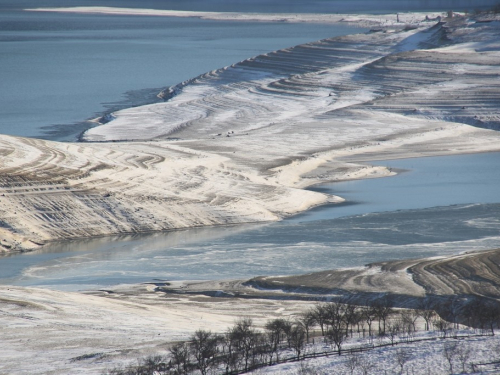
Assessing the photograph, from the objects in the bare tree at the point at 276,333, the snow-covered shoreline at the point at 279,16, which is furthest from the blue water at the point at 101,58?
the bare tree at the point at 276,333

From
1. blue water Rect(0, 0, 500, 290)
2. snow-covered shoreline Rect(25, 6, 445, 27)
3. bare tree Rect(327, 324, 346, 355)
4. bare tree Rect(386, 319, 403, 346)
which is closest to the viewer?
bare tree Rect(327, 324, 346, 355)

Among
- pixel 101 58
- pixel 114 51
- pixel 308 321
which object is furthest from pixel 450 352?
pixel 114 51

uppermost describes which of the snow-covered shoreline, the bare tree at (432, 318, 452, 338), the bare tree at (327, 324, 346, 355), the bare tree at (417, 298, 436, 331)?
the bare tree at (327, 324, 346, 355)

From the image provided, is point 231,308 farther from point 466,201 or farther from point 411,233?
point 466,201

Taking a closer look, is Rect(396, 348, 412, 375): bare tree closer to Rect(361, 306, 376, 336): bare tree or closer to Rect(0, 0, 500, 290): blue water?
Rect(361, 306, 376, 336): bare tree

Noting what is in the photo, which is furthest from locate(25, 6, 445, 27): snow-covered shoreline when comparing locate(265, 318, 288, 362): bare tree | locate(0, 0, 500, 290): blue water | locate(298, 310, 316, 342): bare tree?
locate(265, 318, 288, 362): bare tree
